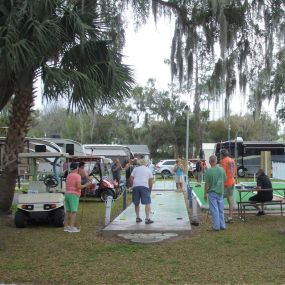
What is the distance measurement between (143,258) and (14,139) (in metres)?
6.40

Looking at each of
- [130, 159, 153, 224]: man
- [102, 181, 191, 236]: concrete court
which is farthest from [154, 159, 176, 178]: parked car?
[130, 159, 153, 224]: man

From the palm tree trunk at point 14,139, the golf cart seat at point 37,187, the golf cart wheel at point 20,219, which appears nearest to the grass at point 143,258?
the golf cart wheel at point 20,219

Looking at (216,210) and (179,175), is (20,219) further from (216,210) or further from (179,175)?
(179,175)

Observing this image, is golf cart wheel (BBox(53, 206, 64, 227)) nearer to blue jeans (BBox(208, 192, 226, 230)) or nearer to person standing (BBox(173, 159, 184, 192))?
blue jeans (BBox(208, 192, 226, 230))

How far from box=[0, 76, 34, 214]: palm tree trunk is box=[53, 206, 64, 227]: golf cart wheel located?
2.21 m

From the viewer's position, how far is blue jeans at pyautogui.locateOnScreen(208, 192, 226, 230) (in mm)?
11422

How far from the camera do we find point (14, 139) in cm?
1352

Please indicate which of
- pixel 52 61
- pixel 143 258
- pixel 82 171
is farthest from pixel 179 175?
pixel 143 258

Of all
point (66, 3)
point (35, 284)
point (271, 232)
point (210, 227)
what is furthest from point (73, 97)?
point (35, 284)

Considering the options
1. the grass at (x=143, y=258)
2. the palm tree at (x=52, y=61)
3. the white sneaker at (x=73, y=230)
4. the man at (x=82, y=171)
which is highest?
the palm tree at (x=52, y=61)

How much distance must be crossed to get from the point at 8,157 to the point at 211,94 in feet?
21.7

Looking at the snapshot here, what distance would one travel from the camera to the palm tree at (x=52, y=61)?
11117mm

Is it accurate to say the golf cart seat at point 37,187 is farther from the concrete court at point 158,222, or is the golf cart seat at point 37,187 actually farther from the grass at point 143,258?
the concrete court at point 158,222

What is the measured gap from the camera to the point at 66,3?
39.9 ft
